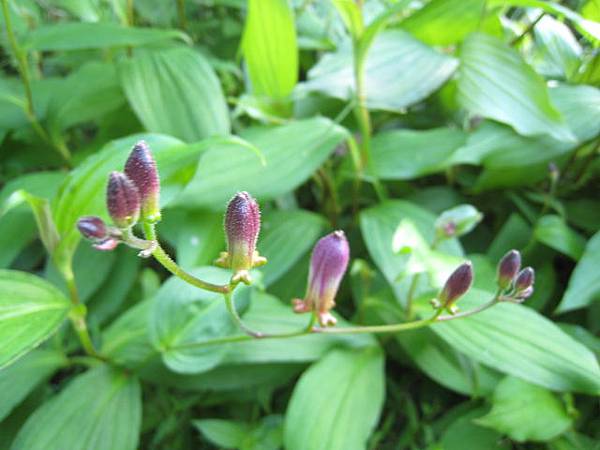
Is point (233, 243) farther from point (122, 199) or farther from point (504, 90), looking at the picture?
point (504, 90)

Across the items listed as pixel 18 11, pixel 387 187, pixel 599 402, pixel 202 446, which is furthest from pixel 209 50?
pixel 599 402

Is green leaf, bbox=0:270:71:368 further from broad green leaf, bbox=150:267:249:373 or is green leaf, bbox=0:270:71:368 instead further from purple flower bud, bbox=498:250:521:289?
purple flower bud, bbox=498:250:521:289

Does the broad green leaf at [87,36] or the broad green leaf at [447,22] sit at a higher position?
the broad green leaf at [447,22]

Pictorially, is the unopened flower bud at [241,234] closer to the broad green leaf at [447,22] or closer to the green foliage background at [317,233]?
the green foliage background at [317,233]

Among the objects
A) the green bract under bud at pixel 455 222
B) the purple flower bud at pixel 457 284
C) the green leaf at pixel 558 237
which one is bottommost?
the green leaf at pixel 558 237

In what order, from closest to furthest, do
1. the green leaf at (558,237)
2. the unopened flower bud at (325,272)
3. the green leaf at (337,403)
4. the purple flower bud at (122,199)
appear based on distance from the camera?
the purple flower bud at (122,199) → the unopened flower bud at (325,272) → the green leaf at (337,403) → the green leaf at (558,237)

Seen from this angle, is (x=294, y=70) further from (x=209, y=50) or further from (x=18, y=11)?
(x=18, y=11)

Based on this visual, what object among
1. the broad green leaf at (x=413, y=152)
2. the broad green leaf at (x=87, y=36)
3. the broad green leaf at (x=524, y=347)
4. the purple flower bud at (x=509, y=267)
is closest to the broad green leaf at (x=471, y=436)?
the broad green leaf at (x=524, y=347)
